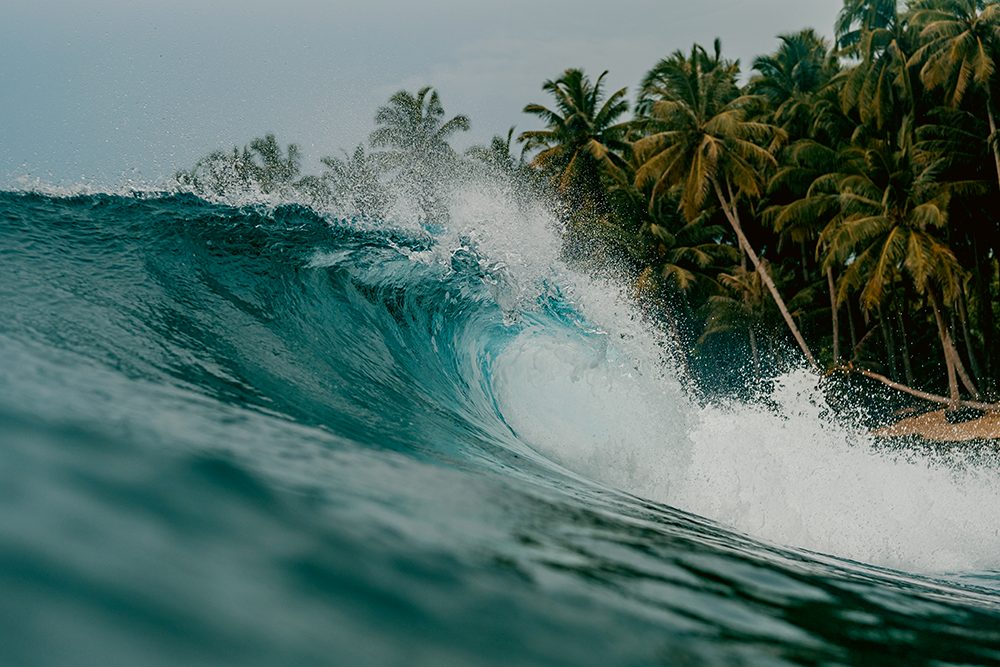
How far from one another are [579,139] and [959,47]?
11.5 m

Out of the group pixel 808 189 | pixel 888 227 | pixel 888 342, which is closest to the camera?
pixel 888 227

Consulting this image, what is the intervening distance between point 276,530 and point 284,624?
34 centimetres

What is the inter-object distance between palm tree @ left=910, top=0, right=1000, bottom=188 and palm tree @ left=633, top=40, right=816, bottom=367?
448cm

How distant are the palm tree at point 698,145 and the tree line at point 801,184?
0.07 m

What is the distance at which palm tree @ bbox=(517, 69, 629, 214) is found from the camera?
25.4m

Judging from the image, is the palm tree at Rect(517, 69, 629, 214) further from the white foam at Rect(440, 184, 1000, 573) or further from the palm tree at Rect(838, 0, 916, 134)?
the white foam at Rect(440, 184, 1000, 573)

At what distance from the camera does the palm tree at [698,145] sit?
2158cm

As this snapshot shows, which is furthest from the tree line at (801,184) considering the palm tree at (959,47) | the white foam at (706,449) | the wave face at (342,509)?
the wave face at (342,509)

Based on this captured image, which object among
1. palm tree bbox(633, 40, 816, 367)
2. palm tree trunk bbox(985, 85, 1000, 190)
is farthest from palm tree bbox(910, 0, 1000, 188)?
palm tree bbox(633, 40, 816, 367)

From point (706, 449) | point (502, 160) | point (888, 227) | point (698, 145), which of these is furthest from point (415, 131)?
point (706, 449)

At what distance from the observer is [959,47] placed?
1848 cm

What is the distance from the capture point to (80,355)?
7.75ft

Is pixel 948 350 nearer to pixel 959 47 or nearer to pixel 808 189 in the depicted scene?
pixel 808 189

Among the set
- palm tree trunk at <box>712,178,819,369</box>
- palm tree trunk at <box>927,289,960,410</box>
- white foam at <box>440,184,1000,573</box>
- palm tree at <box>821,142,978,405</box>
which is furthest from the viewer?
palm tree trunk at <box>712,178,819,369</box>
